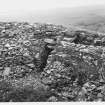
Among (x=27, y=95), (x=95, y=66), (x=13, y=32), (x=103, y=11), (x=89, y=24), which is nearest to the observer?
(x=27, y=95)

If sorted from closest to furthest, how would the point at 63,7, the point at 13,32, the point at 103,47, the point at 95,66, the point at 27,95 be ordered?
the point at 27,95
the point at 95,66
the point at 103,47
the point at 13,32
the point at 63,7

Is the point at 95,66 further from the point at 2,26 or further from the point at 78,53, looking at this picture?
the point at 2,26

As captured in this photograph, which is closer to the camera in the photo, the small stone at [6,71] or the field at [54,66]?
the field at [54,66]

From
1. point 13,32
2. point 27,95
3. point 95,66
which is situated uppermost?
point 13,32

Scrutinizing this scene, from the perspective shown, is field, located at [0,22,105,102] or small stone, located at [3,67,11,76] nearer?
field, located at [0,22,105,102]

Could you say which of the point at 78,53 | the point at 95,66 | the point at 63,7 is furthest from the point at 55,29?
the point at 63,7

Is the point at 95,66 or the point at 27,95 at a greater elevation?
the point at 95,66

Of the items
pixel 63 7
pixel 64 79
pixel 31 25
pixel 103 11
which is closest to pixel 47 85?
pixel 64 79

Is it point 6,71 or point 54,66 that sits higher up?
point 54,66

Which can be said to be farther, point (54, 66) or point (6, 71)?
point (6, 71)

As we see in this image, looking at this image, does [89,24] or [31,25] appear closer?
[31,25]
